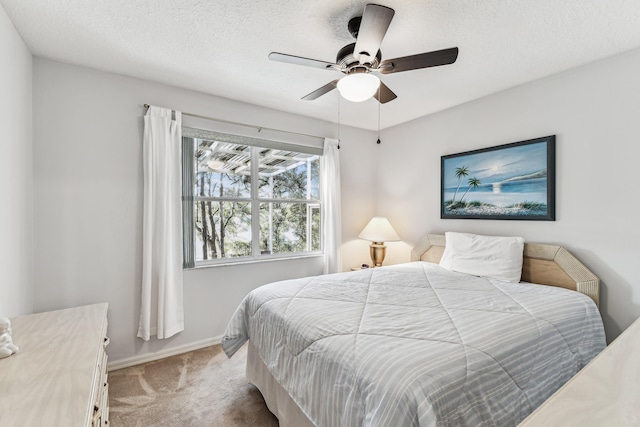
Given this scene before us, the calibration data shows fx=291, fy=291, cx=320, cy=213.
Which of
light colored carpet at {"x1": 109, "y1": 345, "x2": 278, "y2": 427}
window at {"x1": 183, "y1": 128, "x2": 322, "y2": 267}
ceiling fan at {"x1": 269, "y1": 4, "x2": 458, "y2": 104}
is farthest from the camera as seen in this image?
window at {"x1": 183, "y1": 128, "x2": 322, "y2": 267}

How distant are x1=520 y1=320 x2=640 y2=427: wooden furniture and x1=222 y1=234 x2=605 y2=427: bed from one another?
1.38 ft

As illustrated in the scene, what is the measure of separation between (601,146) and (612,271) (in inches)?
37.5

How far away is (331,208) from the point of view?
11.9ft

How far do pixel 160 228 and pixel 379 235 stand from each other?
7.83ft

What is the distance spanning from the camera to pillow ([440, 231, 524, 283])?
2.46m

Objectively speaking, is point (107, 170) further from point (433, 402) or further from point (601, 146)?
point (601, 146)

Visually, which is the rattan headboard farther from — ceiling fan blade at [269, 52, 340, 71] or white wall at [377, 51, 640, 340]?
ceiling fan blade at [269, 52, 340, 71]

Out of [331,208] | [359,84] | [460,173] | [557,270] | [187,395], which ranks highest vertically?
[359,84]

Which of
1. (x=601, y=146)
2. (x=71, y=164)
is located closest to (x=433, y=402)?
(x=601, y=146)

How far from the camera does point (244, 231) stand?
324 cm

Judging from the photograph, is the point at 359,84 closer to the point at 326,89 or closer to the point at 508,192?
the point at 326,89

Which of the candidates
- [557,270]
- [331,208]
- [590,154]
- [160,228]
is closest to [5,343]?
[160,228]

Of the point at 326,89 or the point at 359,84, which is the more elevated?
the point at 326,89

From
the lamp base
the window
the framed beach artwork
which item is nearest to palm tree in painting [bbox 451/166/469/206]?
the framed beach artwork
